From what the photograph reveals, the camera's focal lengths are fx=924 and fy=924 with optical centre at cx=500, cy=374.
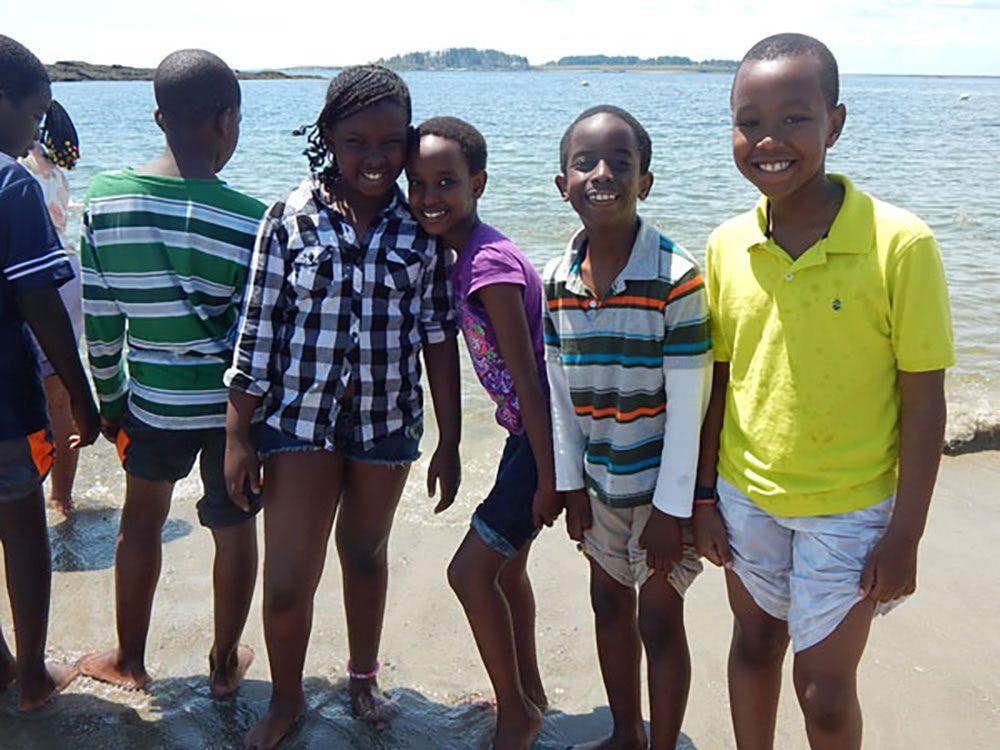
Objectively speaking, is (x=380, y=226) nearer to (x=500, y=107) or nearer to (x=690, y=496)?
(x=690, y=496)

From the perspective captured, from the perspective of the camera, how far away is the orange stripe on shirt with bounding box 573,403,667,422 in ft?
7.75

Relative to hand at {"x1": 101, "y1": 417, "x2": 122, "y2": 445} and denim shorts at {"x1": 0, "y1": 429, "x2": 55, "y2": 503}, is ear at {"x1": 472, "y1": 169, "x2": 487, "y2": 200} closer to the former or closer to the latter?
hand at {"x1": 101, "y1": 417, "x2": 122, "y2": 445}

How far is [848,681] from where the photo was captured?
211 centimetres

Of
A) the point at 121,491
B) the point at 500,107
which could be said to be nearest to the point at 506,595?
the point at 121,491

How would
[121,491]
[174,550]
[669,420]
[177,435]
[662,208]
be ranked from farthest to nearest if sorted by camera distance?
[662,208], [121,491], [174,550], [177,435], [669,420]

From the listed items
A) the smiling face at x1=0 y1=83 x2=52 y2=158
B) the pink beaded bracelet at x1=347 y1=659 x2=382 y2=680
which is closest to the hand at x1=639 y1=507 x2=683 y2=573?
the pink beaded bracelet at x1=347 y1=659 x2=382 y2=680

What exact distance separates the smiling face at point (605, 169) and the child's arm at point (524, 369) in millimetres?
314

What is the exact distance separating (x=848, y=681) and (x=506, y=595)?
3.55 ft

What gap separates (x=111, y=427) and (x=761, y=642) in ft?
6.67

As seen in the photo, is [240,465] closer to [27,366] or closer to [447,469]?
[447,469]

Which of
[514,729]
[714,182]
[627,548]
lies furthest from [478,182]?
[714,182]

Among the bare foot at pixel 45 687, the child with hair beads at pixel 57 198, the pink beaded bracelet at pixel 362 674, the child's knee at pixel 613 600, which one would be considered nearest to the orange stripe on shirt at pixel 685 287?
the child's knee at pixel 613 600

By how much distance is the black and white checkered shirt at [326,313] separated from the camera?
8.26ft

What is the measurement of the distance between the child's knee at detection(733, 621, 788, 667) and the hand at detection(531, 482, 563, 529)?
56 centimetres
